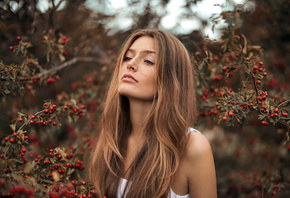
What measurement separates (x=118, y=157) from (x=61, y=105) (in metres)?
0.59

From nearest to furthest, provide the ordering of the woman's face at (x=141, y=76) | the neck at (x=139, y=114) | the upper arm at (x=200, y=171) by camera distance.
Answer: the upper arm at (x=200, y=171)
the woman's face at (x=141, y=76)
the neck at (x=139, y=114)

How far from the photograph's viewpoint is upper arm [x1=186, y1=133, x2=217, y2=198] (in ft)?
5.65

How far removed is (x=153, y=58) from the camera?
1.89 meters

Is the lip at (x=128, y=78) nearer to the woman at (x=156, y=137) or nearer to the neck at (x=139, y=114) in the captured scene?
the woman at (x=156, y=137)

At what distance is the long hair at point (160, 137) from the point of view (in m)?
1.75

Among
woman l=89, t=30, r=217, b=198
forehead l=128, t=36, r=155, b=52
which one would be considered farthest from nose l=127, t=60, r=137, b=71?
forehead l=128, t=36, r=155, b=52

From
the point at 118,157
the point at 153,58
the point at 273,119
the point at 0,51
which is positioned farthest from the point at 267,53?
the point at 0,51

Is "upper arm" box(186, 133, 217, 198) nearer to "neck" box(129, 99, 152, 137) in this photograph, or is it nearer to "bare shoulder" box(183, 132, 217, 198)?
"bare shoulder" box(183, 132, 217, 198)

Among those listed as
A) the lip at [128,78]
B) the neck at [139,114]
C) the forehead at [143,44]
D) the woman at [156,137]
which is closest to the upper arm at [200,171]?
the woman at [156,137]

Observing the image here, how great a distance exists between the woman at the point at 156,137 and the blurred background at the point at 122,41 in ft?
1.33

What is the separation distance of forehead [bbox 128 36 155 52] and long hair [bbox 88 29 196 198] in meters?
0.04

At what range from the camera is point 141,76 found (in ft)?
6.04

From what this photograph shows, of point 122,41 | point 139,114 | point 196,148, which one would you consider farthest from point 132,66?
point 122,41

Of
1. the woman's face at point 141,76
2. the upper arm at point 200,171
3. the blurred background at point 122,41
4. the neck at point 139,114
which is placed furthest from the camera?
the blurred background at point 122,41
